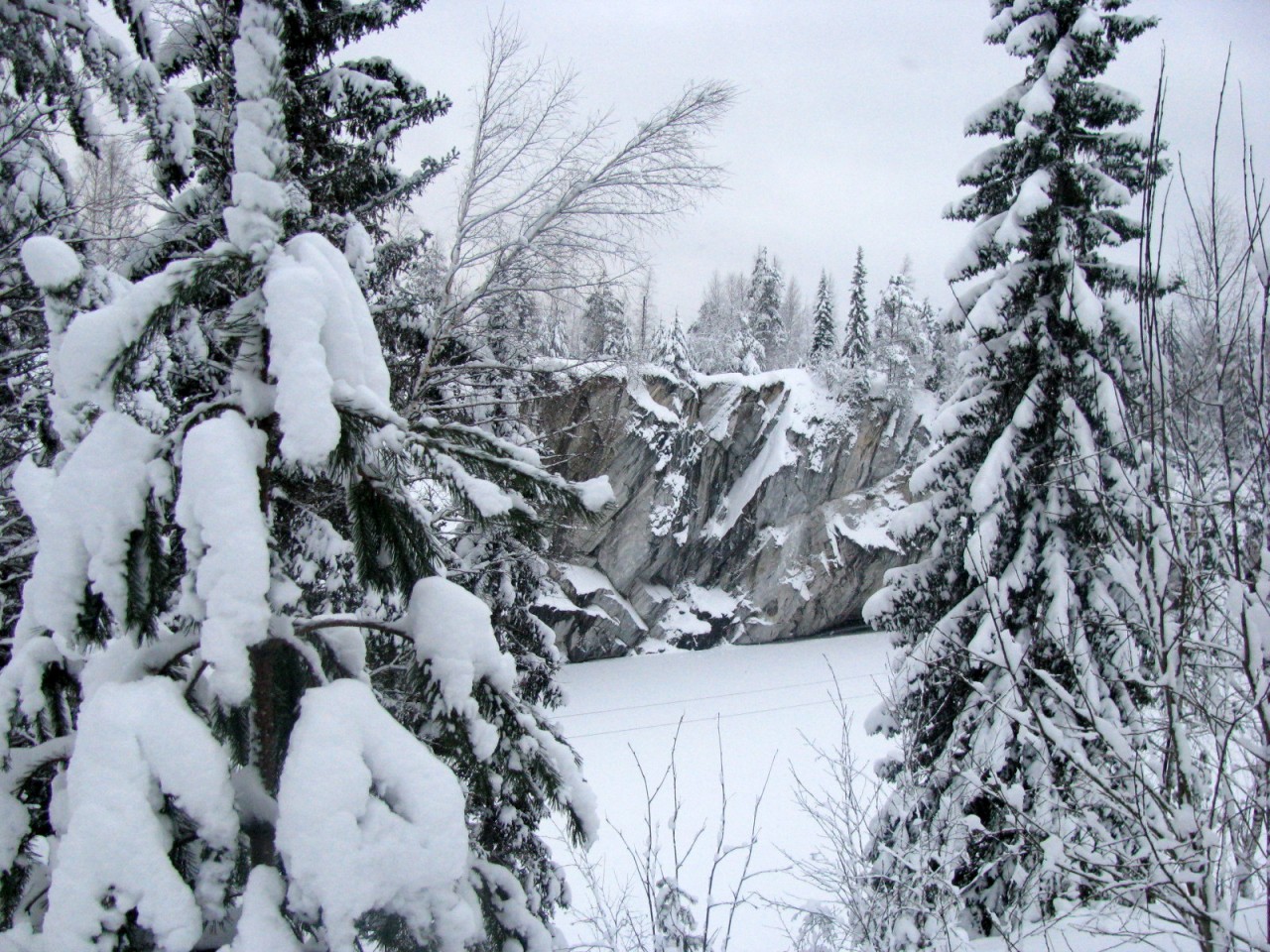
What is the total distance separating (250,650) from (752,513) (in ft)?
73.5

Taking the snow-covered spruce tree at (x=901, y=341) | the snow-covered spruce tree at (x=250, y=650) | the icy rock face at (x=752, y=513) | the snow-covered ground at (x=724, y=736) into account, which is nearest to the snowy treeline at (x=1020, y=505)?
the snow-covered ground at (x=724, y=736)

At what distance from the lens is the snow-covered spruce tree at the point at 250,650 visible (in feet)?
4.39

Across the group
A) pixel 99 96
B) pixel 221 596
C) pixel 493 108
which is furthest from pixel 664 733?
pixel 221 596

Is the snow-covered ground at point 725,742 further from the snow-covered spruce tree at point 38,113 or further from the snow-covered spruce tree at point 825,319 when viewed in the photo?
the snow-covered spruce tree at point 825,319

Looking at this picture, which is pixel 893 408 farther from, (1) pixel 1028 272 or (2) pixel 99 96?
(2) pixel 99 96

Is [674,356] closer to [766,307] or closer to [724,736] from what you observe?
[724,736]

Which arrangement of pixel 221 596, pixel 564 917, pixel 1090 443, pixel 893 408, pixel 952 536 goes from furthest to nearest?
pixel 893 408, pixel 564 917, pixel 952 536, pixel 1090 443, pixel 221 596

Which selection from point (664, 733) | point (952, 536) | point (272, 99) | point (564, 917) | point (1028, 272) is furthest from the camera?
point (664, 733)

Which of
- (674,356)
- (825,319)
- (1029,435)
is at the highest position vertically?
(825,319)

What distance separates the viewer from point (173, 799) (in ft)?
4.56

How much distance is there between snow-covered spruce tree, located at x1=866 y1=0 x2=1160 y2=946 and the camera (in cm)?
669

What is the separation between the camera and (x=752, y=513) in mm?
23438

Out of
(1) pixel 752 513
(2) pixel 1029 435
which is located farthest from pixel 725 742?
(2) pixel 1029 435

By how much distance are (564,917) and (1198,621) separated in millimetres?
11922
